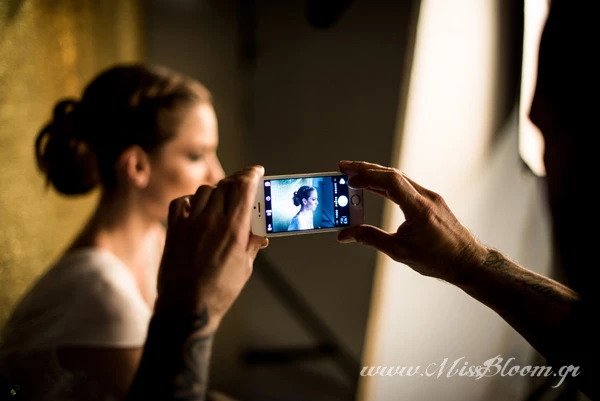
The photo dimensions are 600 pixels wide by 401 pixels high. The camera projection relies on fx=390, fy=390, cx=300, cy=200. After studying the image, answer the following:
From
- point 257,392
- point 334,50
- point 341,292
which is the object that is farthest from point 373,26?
point 257,392

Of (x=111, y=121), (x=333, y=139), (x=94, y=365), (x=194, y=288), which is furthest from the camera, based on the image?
(x=333, y=139)

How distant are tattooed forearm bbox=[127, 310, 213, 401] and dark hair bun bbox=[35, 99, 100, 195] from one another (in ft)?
1.64

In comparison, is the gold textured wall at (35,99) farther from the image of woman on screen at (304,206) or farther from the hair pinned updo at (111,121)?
the image of woman on screen at (304,206)

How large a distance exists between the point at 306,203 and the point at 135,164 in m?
0.42

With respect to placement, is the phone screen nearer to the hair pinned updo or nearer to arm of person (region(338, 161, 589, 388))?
arm of person (region(338, 161, 589, 388))

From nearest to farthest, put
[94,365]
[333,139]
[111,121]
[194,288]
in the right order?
[194,288]
[94,365]
[111,121]
[333,139]

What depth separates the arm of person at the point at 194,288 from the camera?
0.50 m

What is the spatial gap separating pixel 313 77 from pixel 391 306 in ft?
2.31

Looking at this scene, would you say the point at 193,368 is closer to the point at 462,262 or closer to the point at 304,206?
the point at 304,206

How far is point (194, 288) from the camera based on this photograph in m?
0.50

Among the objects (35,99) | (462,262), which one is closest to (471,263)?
(462,262)

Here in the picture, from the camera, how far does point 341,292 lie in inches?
51.0

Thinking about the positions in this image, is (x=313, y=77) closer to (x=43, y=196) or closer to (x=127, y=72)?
(x=127, y=72)

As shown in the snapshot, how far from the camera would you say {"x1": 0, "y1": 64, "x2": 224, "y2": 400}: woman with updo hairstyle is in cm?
69
